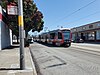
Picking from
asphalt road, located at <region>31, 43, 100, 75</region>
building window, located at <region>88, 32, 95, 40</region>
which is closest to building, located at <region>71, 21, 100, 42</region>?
building window, located at <region>88, 32, 95, 40</region>

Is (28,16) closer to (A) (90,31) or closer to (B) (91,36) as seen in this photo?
(A) (90,31)

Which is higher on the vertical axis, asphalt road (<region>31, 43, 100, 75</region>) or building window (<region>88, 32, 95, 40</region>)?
building window (<region>88, 32, 95, 40</region>)

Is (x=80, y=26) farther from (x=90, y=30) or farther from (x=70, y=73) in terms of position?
(x=70, y=73)

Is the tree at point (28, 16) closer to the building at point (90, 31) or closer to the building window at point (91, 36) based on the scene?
the building at point (90, 31)

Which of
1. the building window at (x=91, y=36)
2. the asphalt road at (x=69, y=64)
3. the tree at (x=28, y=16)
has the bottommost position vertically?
the asphalt road at (x=69, y=64)

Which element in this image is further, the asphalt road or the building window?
the building window

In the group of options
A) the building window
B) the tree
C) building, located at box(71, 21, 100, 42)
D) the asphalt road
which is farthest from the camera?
the building window

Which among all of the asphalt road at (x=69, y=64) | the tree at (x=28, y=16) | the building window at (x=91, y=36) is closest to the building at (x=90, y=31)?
the building window at (x=91, y=36)

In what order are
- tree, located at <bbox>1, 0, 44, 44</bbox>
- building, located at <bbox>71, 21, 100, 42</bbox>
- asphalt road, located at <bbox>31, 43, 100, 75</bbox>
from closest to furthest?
asphalt road, located at <bbox>31, 43, 100, 75</bbox>, tree, located at <bbox>1, 0, 44, 44</bbox>, building, located at <bbox>71, 21, 100, 42</bbox>

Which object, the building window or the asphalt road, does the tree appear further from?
the building window

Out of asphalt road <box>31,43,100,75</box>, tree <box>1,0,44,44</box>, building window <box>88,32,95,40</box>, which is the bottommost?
asphalt road <box>31,43,100,75</box>

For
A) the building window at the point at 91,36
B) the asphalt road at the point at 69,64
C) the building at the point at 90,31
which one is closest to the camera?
the asphalt road at the point at 69,64

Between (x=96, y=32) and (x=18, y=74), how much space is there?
5584cm

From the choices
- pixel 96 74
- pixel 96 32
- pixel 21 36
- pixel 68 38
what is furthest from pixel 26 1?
pixel 96 32
